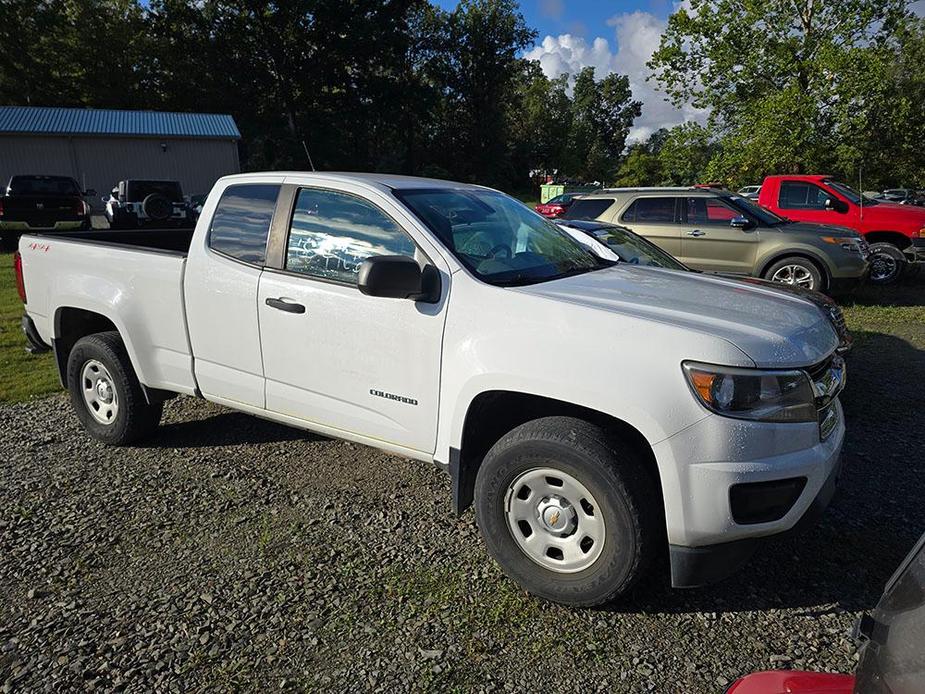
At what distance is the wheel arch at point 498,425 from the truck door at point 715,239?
7870 millimetres

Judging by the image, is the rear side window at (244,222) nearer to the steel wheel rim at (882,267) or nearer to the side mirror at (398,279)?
the side mirror at (398,279)

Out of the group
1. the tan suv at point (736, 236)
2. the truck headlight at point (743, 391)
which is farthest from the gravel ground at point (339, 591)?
the tan suv at point (736, 236)

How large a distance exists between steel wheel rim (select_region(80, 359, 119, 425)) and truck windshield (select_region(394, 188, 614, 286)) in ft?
8.34

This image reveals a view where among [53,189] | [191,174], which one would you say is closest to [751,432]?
[53,189]

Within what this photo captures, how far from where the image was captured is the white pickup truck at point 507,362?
8.11 feet

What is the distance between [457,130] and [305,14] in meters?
20.8

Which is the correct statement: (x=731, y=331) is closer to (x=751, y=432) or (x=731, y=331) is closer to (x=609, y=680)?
(x=751, y=432)

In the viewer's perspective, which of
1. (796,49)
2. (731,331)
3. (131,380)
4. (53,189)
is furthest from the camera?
(796,49)

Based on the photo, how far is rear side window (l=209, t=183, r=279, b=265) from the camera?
3730 millimetres

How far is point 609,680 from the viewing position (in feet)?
8.04

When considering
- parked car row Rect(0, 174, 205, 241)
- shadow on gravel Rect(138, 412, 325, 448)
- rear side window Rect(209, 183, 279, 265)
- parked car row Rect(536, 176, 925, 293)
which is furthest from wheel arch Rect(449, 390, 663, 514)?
parked car row Rect(0, 174, 205, 241)

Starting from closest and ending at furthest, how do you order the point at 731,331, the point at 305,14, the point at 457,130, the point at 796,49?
the point at 731,331
the point at 796,49
the point at 305,14
the point at 457,130

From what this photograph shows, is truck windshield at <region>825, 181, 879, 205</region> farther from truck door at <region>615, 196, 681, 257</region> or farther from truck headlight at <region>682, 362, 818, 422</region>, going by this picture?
truck headlight at <region>682, 362, 818, 422</region>

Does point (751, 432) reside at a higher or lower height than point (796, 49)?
lower
